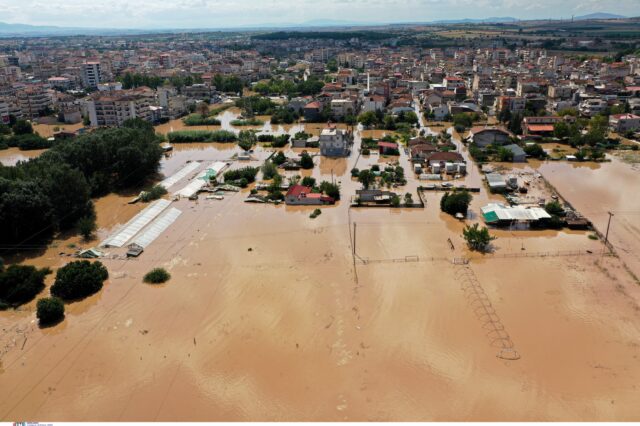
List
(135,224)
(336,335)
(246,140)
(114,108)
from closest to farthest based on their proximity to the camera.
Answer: (336,335), (135,224), (246,140), (114,108)

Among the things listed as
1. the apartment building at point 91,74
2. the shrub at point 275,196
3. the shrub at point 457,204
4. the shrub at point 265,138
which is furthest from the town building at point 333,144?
the apartment building at point 91,74

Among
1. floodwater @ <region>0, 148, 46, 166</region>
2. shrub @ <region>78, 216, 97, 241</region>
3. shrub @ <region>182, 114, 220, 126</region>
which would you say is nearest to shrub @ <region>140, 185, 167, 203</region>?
shrub @ <region>78, 216, 97, 241</region>

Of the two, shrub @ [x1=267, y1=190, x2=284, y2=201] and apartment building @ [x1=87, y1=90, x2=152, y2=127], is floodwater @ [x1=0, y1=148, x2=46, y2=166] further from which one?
shrub @ [x1=267, y1=190, x2=284, y2=201]

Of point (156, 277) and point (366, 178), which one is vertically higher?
point (366, 178)

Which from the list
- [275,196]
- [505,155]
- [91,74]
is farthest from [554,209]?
[91,74]

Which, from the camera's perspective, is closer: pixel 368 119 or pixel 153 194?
pixel 153 194

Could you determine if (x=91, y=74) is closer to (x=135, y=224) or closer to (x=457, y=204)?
(x=135, y=224)

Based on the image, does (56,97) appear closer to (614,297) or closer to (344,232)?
(344,232)
